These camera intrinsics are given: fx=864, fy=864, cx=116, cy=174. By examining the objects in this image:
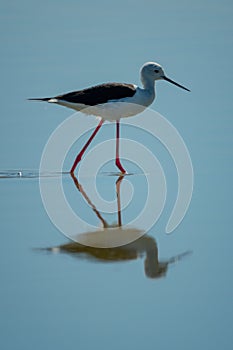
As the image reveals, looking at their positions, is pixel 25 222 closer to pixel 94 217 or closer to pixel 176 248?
pixel 94 217

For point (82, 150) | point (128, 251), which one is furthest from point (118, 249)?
point (82, 150)

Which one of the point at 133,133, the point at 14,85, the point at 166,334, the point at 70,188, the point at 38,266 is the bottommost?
the point at 166,334

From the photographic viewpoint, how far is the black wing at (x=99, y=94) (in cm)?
773

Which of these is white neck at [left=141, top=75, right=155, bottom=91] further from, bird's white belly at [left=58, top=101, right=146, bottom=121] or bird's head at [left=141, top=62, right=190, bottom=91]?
bird's white belly at [left=58, top=101, right=146, bottom=121]

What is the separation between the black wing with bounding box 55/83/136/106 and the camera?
7.73m

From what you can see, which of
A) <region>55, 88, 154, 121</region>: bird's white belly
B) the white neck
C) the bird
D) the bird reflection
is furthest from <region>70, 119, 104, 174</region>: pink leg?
the bird reflection

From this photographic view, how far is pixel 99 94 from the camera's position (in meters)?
7.81

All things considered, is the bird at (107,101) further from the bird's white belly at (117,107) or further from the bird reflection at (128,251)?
the bird reflection at (128,251)

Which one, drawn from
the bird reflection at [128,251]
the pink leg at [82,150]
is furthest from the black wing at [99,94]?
the bird reflection at [128,251]

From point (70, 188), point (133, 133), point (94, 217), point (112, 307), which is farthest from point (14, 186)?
point (112, 307)

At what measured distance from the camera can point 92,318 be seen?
12.7ft

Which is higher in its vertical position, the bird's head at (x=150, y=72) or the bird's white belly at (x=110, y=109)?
the bird's head at (x=150, y=72)

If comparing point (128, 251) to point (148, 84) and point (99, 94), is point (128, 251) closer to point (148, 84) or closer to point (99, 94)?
point (99, 94)

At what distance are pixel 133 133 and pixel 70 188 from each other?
6.06 feet
